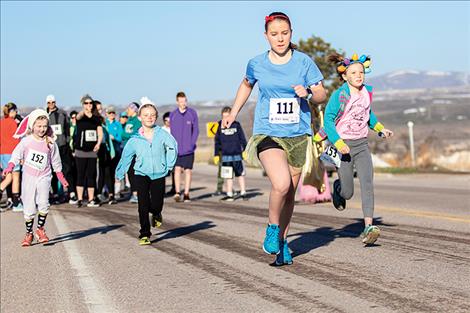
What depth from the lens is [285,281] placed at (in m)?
7.73

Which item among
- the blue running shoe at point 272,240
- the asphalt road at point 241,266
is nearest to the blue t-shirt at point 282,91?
the blue running shoe at point 272,240

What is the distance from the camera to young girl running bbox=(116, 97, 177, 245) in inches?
469

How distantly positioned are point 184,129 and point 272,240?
38.2 feet

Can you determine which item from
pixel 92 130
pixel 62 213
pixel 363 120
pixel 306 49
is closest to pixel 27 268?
pixel 363 120

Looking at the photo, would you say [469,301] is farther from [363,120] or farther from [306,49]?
[306,49]

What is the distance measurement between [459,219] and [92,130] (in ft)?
29.1

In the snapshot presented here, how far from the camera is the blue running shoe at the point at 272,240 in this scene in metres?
8.44

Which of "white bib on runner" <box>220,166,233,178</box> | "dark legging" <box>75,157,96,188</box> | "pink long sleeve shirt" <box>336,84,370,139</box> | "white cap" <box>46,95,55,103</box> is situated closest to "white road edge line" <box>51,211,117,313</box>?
"pink long sleeve shirt" <box>336,84,370,139</box>

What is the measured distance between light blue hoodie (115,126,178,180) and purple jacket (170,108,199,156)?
7.87m

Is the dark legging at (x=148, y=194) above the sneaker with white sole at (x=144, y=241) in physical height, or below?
above

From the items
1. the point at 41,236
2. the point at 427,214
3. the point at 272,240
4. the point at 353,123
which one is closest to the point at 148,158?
the point at 41,236

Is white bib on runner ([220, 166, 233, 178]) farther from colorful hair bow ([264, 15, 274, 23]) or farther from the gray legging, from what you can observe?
colorful hair bow ([264, 15, 274, 23])

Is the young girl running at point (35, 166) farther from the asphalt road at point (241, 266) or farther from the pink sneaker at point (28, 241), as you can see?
the asphalt road at point (241, 266)

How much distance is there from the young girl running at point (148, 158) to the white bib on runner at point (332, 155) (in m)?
2.27
